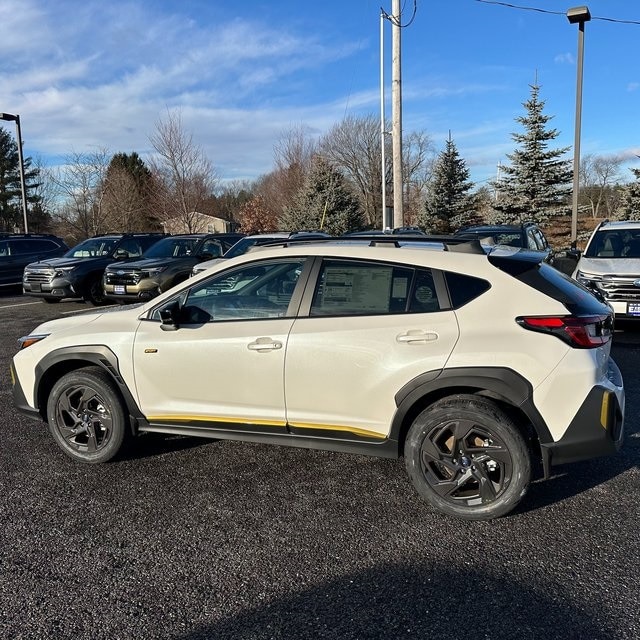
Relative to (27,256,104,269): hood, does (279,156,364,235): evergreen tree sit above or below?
above

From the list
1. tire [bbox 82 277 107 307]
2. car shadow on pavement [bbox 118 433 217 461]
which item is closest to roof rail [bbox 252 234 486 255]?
car shadow on pavement [bbox 118 433 217 461]

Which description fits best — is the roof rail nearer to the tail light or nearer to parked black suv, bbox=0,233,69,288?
the tail light

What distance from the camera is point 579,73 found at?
14.0 m

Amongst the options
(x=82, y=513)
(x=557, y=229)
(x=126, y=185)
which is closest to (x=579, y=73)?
(x=82, y=513)

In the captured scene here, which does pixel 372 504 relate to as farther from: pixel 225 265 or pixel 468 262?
pixel 225 265

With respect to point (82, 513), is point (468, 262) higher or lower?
higher

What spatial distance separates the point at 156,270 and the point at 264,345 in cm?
853

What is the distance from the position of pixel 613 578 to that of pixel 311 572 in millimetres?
1514

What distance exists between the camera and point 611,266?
838cm

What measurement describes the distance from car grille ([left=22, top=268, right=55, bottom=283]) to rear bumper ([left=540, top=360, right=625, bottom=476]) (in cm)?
1207

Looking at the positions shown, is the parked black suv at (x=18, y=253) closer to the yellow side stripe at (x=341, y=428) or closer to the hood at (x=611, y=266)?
the hood at (x=611, y=266)

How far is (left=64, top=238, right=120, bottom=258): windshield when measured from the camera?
14.2m

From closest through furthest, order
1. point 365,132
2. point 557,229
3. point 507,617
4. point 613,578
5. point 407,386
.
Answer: point 507,617
point 613,578
point 407,386
point 557,229
point 365,132

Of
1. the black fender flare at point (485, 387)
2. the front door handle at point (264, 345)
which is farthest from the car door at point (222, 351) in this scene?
the black fender flare at point (485, 387)
